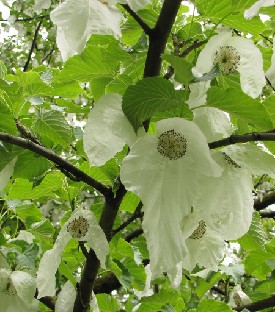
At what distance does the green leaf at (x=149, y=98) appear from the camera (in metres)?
0.74

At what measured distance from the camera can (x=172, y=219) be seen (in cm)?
79

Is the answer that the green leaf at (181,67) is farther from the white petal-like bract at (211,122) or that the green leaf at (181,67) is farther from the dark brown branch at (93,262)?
the dark brown branch at (93,262)

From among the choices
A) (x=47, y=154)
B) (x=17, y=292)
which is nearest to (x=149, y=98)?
(x=47, y=154)

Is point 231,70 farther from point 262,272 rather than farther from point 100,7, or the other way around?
point 262,272

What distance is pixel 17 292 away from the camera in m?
1.16

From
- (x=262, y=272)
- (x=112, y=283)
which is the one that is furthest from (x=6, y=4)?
(x=262, y=272)

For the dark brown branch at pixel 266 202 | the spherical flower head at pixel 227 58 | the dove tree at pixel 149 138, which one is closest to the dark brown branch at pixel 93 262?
the dove tree at pixel 149 138

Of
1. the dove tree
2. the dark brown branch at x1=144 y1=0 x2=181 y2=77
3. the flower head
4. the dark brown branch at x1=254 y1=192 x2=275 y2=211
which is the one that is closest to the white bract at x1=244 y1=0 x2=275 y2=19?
the dove tree

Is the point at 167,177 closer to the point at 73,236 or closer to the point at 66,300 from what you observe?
the point at 73,236

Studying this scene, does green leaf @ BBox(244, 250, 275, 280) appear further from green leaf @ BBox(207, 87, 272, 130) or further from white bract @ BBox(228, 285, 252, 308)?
green leaf @ BBox(207, 87, 272, 130)

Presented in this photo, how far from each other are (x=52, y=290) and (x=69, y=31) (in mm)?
518

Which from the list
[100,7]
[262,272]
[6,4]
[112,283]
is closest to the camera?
[100,7]

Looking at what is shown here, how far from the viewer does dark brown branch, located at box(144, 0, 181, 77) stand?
88 cm

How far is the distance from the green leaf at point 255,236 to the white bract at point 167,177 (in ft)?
1.44
